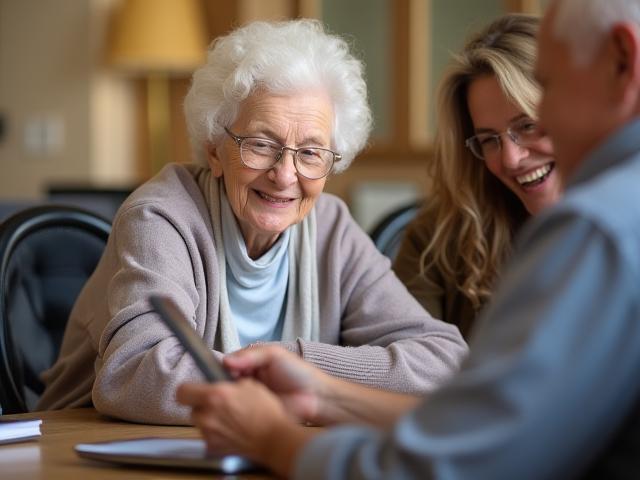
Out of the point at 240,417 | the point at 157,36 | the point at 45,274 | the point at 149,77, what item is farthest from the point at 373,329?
the point at 149,77

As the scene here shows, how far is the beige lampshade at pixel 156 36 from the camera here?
505 cm

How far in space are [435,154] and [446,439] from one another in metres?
1.53

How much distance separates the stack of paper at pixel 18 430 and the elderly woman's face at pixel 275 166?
64 centimetres

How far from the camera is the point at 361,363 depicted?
172 cm

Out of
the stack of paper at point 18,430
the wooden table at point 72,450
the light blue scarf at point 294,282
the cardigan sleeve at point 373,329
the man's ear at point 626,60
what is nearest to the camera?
the man's ear at point 626,60

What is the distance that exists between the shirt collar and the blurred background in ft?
13.9

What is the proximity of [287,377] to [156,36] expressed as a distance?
4.11 metres

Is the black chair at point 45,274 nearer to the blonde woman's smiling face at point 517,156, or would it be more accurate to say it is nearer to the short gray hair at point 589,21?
the blonde woman's smiling face at point 517,156

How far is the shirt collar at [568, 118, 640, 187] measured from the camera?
898mm

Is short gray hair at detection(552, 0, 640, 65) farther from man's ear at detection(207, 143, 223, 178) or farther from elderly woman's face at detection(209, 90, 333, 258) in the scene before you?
man's ear at detection(207, 143, 223, 178)

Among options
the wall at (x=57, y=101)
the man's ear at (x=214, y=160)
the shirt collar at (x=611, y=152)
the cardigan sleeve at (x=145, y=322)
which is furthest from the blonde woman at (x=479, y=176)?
the wall at (x=57, y=101)

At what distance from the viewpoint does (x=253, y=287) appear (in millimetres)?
1935

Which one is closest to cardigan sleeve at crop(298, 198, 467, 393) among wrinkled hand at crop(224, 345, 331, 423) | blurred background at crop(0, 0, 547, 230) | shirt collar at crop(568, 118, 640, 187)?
wrinkled hand at crop(224, 345, 331, 423)

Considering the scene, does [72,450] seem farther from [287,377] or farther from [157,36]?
[157,36]
